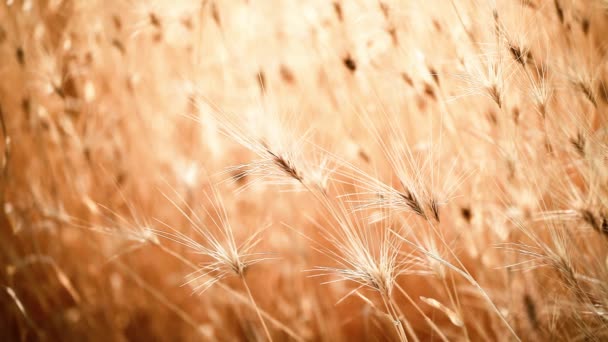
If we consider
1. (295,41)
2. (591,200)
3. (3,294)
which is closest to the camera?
(591,200)

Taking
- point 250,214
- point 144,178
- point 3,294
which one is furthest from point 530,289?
point 3,294

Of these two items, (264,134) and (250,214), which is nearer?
(264,134)

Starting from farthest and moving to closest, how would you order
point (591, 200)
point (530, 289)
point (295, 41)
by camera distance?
point (295, 41)
point (530, 289)
point (591, 200)

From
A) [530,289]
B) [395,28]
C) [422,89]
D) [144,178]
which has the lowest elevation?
[530,289]

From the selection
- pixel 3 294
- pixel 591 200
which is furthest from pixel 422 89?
pixel 3 294

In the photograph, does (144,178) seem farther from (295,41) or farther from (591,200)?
(591,200)

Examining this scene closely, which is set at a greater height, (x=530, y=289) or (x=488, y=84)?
(x=488, y=84)

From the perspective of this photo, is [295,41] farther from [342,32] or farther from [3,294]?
[3,294]
